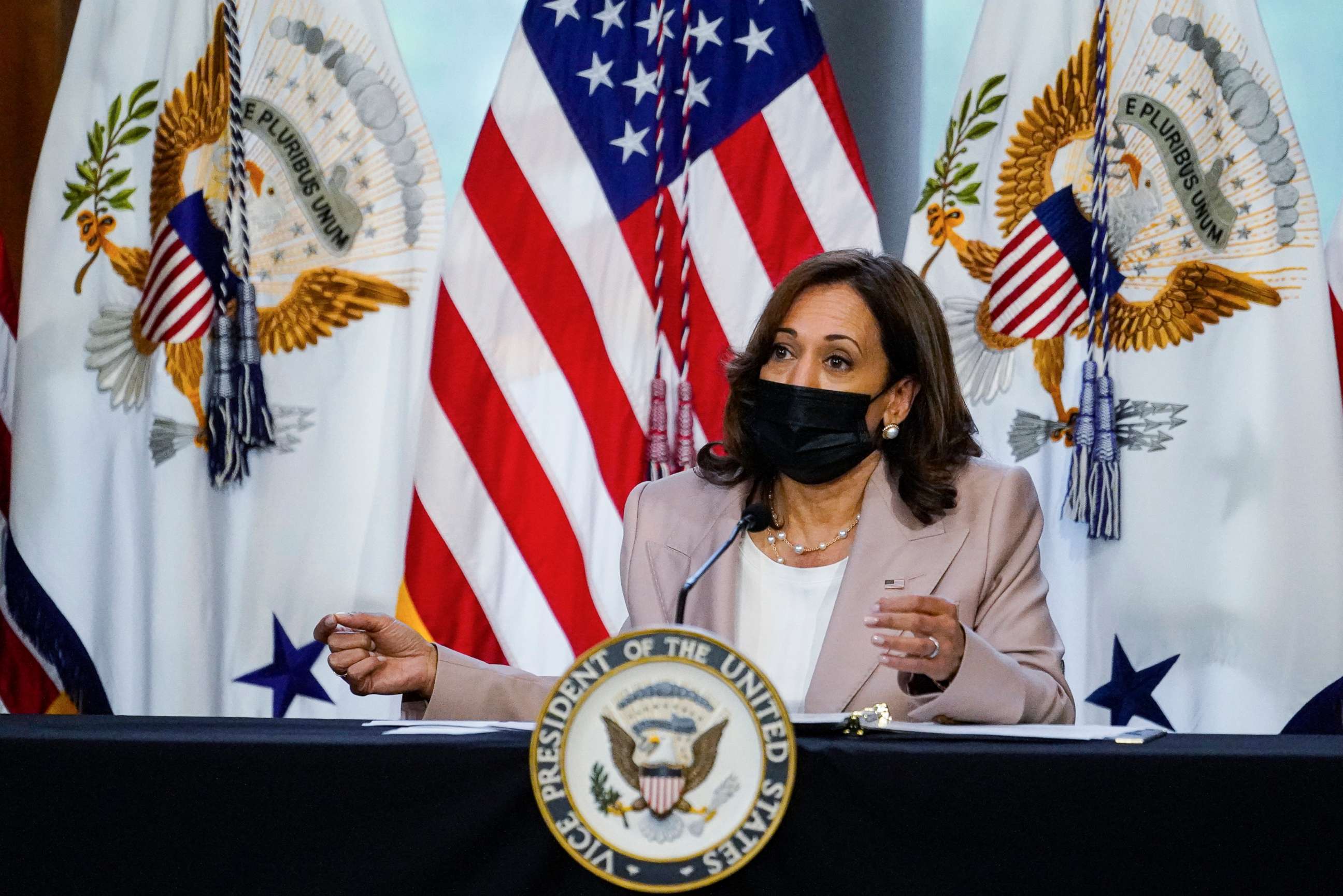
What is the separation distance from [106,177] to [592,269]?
1028 millimetres

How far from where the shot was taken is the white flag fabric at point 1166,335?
2.41 metres

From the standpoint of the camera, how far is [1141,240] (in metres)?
2.52

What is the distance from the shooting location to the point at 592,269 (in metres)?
2.68

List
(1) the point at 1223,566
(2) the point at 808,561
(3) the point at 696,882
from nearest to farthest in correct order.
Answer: (3) the point at 696,882 → (2) the point at 808,561 → (1) the point at 1223,566

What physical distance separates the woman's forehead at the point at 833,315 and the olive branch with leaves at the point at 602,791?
1.13 metres

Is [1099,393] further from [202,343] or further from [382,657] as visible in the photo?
[202,343]

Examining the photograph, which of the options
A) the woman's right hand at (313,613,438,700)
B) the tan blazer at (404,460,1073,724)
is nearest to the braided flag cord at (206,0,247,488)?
the tan blazer at (404,460,1073,724)

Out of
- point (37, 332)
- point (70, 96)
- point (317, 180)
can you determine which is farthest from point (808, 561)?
point (70, 96)

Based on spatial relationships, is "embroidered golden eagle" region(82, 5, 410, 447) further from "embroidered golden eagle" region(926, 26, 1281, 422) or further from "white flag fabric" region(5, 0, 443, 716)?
"embroidered golden eagle" region(926, 26, 1281, 422)

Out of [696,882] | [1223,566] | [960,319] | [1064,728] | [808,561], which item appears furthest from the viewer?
[960,319]

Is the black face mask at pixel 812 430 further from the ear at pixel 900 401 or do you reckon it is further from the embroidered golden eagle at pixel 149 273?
the embroidered golden eagle at pixel 149 273

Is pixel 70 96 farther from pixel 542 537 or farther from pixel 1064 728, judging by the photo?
pixel 1064 728

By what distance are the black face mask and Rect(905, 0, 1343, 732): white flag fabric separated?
708 mm

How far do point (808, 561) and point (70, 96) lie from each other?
1.84 m
